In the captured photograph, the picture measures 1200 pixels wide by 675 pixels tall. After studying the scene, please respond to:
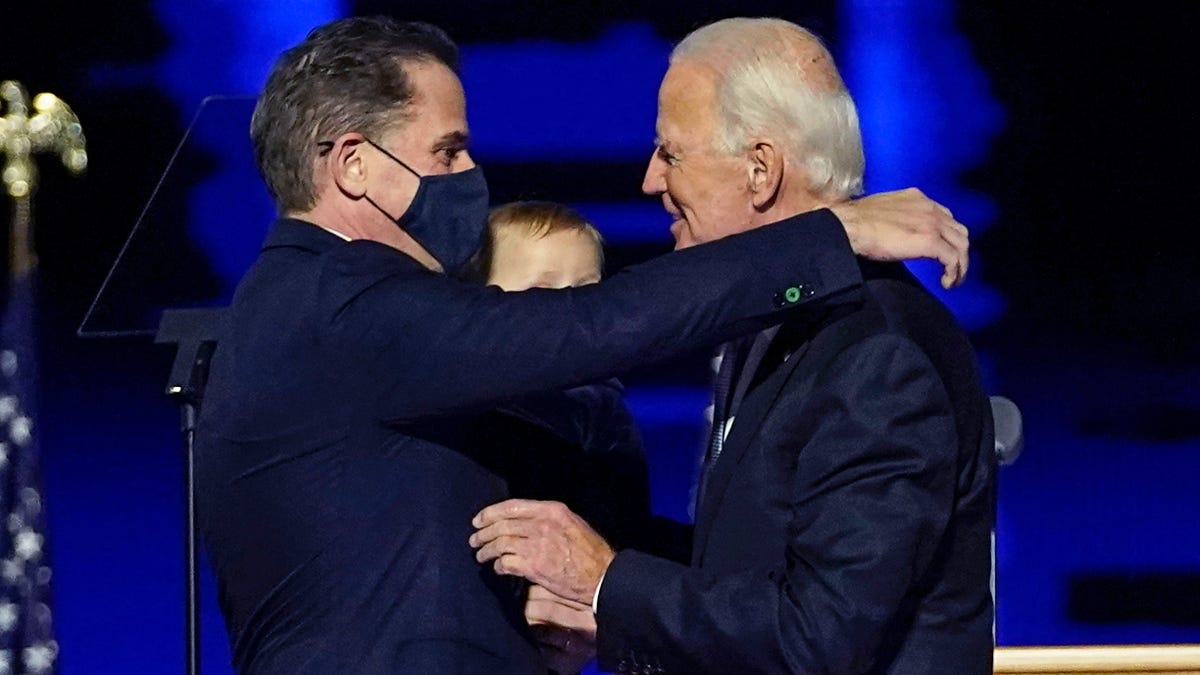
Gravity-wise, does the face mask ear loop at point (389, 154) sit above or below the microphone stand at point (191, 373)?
above

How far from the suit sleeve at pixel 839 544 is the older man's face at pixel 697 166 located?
0.77ft

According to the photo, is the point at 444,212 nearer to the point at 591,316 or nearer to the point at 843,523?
the point at 591,316

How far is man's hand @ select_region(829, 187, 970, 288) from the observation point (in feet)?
5.61

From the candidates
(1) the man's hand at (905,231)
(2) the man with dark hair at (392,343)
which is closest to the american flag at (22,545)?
(2) the man with dark hair at (392,343)

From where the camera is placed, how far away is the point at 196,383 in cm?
235

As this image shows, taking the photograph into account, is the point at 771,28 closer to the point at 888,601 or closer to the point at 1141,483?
the point at 888,601

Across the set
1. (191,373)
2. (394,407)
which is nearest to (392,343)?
(394,407)

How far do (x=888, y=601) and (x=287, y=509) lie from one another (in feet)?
1.80

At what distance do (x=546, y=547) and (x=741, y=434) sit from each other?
0.66 feet

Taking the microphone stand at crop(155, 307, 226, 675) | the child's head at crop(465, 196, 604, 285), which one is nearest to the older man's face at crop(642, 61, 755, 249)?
the child's head at crop(465, 196, 604, 285)

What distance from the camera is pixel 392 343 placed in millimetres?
1725

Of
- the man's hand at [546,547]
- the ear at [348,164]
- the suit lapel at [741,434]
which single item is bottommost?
the man's hand at [546,547]

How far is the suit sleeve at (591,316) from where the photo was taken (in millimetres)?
1686

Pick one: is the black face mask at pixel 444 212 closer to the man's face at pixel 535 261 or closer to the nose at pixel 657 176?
the nose at pixel 657 176
